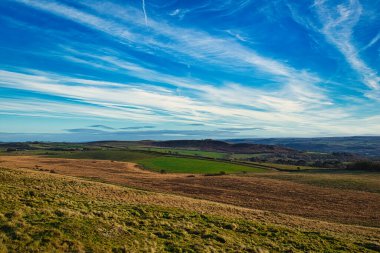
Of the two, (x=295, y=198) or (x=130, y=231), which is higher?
(x=130, y=231)

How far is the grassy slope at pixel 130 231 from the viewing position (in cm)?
1199

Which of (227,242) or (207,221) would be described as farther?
(207,221)

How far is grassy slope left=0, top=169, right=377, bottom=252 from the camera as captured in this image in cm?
1199

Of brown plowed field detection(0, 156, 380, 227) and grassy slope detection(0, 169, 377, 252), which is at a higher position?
grassy slope detection(0, 169, 377, 252)

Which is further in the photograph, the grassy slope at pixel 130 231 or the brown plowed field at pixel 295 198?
the brown plowed field at pixel 295 198

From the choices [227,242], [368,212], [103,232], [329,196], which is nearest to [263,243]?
[227,242]

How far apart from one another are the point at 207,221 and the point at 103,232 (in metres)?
9.30

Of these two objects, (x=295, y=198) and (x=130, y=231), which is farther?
(x=295, y=198)

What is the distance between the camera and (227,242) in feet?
53.0

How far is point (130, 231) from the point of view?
15.1 m

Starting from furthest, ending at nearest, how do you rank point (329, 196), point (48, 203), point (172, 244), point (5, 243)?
point (329, 196)
point (48, 203)
point (172, 244)
point (5, 243)

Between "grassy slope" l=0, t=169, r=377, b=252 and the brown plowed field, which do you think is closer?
"grassy slope" l=0, t=169, r=377, b=252

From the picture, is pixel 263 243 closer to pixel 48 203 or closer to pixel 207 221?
pixel 207 221

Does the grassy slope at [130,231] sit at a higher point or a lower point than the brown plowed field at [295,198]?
higher
